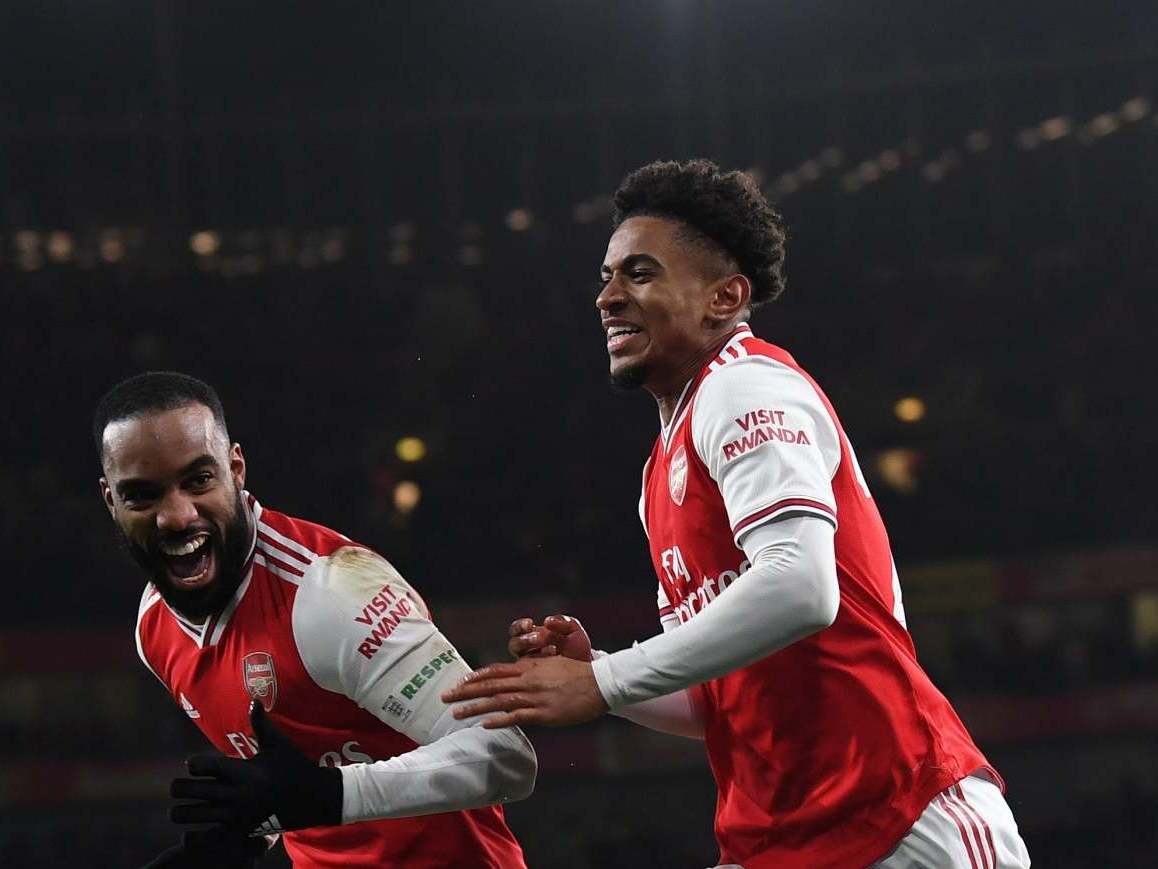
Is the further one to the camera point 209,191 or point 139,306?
point 209,191

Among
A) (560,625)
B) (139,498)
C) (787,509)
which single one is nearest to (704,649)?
(787,509)

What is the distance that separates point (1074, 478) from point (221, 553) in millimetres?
10205

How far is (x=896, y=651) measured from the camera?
7.91 feet

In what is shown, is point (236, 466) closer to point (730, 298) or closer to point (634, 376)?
point (634, 376)

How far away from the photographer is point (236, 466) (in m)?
2.65

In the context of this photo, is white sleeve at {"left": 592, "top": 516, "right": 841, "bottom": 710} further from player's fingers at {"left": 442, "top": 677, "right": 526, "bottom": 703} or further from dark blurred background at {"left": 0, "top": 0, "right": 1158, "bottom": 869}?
dark blurred background at {"left": 0, "top": 0, "right": 1158, "bottom": 869}

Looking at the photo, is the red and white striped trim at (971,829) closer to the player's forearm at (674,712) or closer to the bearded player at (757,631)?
the bearded player at (757,631)

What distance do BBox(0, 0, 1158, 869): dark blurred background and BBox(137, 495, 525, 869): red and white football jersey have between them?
746 centimetres

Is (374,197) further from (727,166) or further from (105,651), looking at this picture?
(105,651)

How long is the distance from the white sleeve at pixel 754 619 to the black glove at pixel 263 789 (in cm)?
49

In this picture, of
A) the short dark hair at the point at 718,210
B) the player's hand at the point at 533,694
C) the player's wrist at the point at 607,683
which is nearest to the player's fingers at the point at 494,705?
the player's hand at the point at 533,694

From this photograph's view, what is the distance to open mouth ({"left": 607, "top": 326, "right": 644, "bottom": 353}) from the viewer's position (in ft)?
8.71

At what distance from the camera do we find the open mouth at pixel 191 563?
99.4 inches

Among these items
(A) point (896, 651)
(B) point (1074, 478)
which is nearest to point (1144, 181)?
(B) point (1074, 478)
